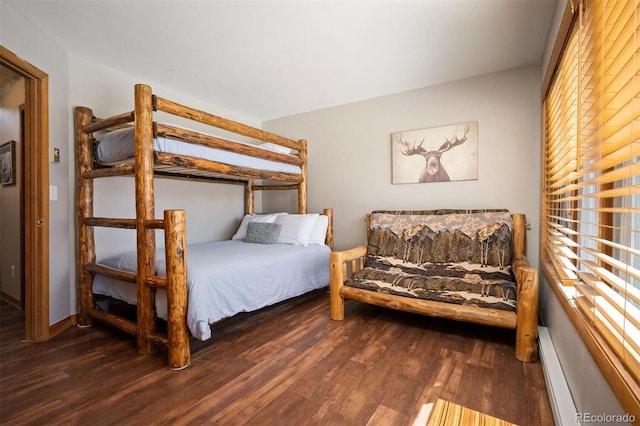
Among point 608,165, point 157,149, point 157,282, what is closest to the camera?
point 608,165

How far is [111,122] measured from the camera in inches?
84.5

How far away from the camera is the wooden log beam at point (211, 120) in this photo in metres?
2.02

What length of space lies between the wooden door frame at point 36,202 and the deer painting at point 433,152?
3.11 meters

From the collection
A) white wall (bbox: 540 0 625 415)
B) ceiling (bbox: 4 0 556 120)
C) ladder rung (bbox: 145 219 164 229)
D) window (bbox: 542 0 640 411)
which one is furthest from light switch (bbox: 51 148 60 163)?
white wall (bbox: 540 0 625 415)

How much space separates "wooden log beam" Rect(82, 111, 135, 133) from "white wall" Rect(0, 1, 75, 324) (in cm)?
19

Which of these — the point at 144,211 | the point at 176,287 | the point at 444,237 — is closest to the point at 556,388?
the point at 444,237

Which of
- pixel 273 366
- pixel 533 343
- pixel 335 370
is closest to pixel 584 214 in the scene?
pixel 533 343

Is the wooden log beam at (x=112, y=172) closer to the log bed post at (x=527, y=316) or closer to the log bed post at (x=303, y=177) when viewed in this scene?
the log bed post at (x=303, y=177)

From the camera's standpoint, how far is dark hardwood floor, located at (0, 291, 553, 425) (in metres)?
1.37

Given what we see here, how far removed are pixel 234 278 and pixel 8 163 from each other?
9.50 feet

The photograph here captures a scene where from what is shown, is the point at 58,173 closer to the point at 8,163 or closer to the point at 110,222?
the point at 110,222

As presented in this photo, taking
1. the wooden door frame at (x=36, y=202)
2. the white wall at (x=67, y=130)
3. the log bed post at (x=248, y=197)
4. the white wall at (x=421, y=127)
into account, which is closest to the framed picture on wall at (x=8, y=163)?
the white wall at (x=67, y=130)

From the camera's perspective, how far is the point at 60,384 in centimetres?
161

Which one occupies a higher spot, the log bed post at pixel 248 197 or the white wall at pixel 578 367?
the log bed post at pixel 248 197
